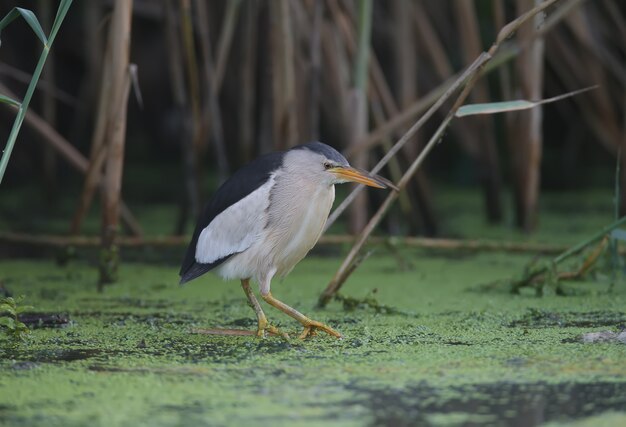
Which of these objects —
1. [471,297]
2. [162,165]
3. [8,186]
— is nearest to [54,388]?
[471,297]

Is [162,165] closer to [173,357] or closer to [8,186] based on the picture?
[8,186]

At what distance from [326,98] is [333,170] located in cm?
263

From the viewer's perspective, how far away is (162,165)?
340 inches

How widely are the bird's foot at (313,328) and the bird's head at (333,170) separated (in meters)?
0.45

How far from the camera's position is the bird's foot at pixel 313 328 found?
328 centimetres

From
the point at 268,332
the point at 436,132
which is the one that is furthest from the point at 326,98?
the point at 268,332

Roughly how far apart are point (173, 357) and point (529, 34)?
2.85m

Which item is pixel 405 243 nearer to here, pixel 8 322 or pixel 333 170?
pixel 333 170

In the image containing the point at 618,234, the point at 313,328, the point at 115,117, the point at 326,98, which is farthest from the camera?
the point at 326,98

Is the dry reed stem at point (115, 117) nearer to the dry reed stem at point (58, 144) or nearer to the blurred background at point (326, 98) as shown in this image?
the blurred background at point (326, 98)

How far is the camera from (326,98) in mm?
6020

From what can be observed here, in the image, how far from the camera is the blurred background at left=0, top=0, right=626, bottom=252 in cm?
491

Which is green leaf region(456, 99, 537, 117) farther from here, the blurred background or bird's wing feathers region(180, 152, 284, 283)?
the blurred background

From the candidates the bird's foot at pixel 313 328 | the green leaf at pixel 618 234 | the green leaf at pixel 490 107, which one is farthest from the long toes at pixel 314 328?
the green leaf at pixel 618 234
